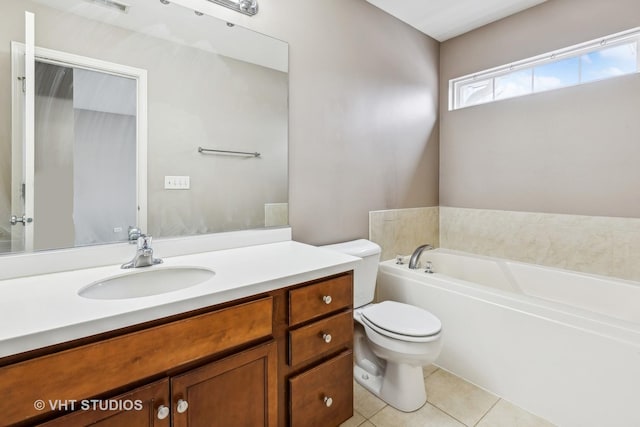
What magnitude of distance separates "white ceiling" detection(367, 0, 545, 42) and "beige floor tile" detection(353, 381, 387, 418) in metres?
2.63

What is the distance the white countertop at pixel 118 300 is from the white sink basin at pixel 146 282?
1.0 inches

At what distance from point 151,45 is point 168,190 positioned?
25.9 inches

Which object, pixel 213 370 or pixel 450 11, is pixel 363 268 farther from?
pixel 450 11

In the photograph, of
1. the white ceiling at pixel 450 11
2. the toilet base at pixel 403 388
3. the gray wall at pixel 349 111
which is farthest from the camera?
the white ceiling at pixel 450 11

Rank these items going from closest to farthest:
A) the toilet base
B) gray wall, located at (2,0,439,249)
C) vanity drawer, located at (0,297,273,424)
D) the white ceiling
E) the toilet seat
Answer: vanity drawer, located at (0,297,273,424) < the toilet seat < the toilet base < gray wall, located at (2,0,439,249) < the white ceiling

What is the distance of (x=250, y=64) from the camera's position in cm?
166

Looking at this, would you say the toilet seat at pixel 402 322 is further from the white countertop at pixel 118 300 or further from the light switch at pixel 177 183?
the light switch at pixel 177 183

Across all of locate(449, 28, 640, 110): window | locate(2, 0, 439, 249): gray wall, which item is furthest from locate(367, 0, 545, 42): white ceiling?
locate(449, 28, 640, 110): window

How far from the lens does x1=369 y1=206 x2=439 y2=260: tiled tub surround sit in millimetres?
2334

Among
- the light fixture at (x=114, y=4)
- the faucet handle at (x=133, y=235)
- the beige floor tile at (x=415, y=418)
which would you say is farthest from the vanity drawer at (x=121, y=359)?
the light fixture at (x=114, y=4)

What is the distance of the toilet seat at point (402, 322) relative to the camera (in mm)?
1472

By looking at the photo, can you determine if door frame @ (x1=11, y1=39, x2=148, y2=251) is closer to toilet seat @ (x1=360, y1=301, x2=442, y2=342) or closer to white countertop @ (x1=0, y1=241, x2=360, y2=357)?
white countertop @ (x1=0, y1=241, x2=360, y2=357)

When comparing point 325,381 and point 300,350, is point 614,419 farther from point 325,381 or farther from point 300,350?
point 300,350

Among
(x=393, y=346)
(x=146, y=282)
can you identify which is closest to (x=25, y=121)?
(x=146, y=282)
